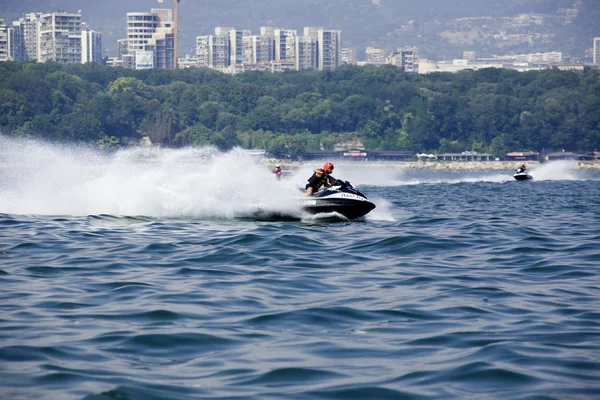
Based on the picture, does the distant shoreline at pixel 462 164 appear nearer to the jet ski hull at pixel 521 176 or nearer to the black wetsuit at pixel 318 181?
the jet ski hull at pixel 521 176

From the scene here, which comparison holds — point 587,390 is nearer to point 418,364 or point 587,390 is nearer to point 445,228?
point 418,364

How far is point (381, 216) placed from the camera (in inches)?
957

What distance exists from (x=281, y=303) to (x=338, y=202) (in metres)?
10.0

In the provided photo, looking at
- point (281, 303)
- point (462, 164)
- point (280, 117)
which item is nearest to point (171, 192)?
point (281, 303)

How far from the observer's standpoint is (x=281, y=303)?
1205 centimetres

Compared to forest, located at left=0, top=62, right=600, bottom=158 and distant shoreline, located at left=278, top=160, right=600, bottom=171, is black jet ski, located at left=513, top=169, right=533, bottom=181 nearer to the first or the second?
forest, located at left=0, top=62, right=600, bottom=158

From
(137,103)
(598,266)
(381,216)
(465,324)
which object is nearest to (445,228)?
(381,216)

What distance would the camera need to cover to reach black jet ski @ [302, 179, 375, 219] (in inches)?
861

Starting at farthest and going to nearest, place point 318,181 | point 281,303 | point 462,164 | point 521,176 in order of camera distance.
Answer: point 462,164 → point 521,176 → point 318,181 → point 281,303

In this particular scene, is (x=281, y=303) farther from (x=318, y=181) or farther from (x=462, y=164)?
(x=462, y=164)

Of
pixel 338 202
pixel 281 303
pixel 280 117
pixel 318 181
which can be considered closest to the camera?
pixel 281 303

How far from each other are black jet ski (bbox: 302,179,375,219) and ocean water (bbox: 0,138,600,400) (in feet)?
1.01

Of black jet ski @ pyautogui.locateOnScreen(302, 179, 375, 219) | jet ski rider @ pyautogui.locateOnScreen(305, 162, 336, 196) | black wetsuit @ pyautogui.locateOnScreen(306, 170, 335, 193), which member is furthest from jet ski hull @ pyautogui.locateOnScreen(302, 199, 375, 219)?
black wetsuit @ pyautogui.locateOnScreen(306, 170, 335, 193)

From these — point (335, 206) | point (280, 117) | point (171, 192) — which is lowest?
point (335, 206)
